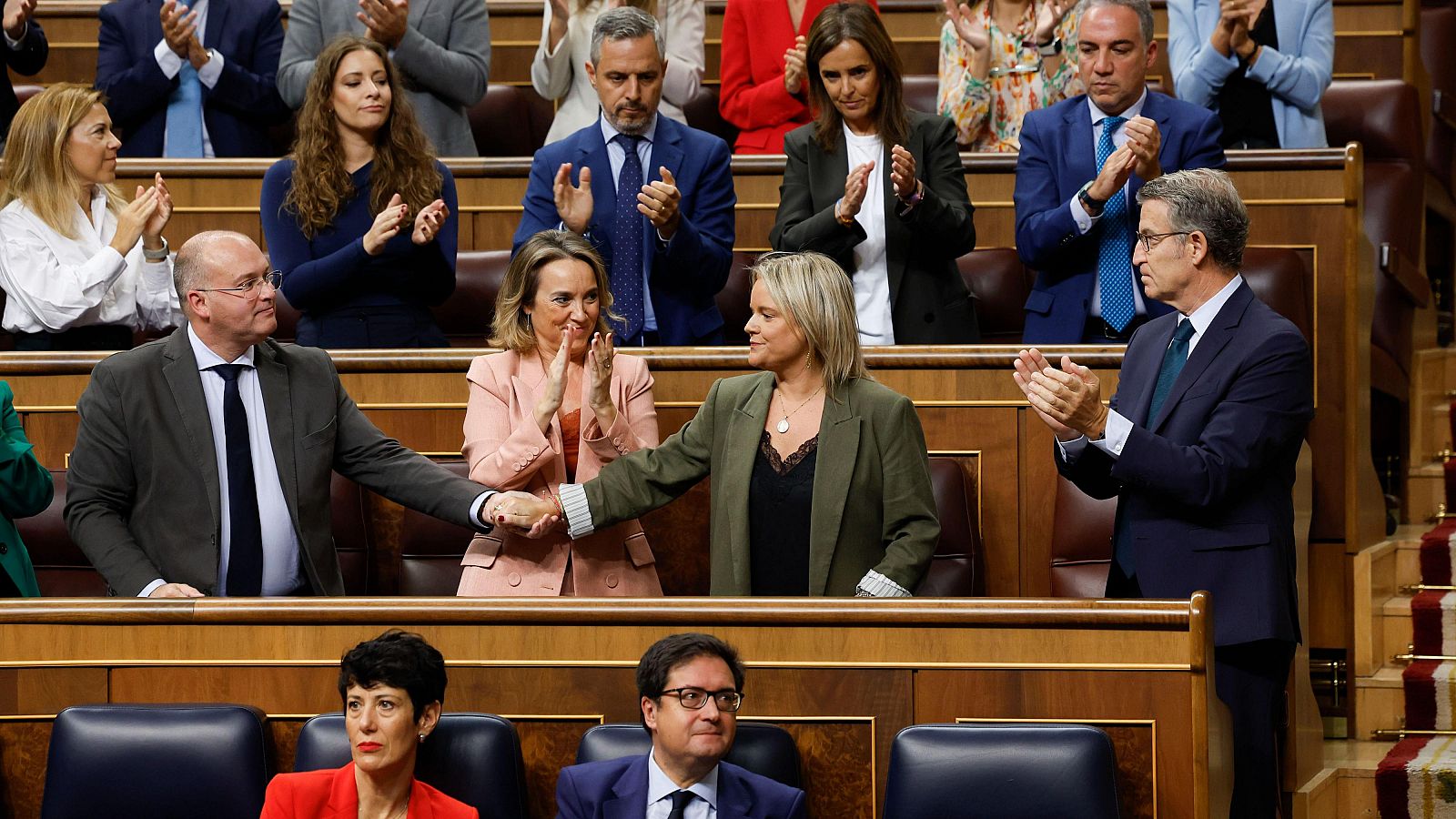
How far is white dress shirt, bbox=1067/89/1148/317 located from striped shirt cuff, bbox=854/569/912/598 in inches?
36.4

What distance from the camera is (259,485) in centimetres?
271

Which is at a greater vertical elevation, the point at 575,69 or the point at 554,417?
the point at 575,69

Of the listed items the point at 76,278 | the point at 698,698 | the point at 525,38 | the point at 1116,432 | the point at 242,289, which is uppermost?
the point at 525,38

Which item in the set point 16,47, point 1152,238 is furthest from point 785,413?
point 16,47

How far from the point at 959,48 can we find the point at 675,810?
2.33 meters

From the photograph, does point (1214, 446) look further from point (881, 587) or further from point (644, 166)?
point (644, 166)

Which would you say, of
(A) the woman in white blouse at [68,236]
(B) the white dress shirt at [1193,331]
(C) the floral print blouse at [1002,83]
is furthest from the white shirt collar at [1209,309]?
(A) the woman in white blouse at [68,236]

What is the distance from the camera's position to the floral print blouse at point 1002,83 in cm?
402

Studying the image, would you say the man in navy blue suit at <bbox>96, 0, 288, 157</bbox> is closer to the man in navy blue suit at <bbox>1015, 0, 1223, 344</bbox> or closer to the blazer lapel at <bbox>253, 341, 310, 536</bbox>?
the blazer lapel at <bbox>253, 341, 310, 536</bbox>

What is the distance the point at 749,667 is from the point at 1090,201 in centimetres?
123

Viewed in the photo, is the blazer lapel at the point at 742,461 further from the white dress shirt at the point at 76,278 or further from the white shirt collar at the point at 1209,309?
the white dress shirt at the point at 76,278

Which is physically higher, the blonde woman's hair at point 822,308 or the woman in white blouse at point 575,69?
the woman in white blouse at point 575,69

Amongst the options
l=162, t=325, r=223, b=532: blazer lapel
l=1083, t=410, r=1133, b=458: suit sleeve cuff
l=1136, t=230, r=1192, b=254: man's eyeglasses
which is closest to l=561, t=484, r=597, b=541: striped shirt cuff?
l=162, t=325, r=223, b=532: blazer lapel

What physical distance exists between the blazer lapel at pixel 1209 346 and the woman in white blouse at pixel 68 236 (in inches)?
75.2
